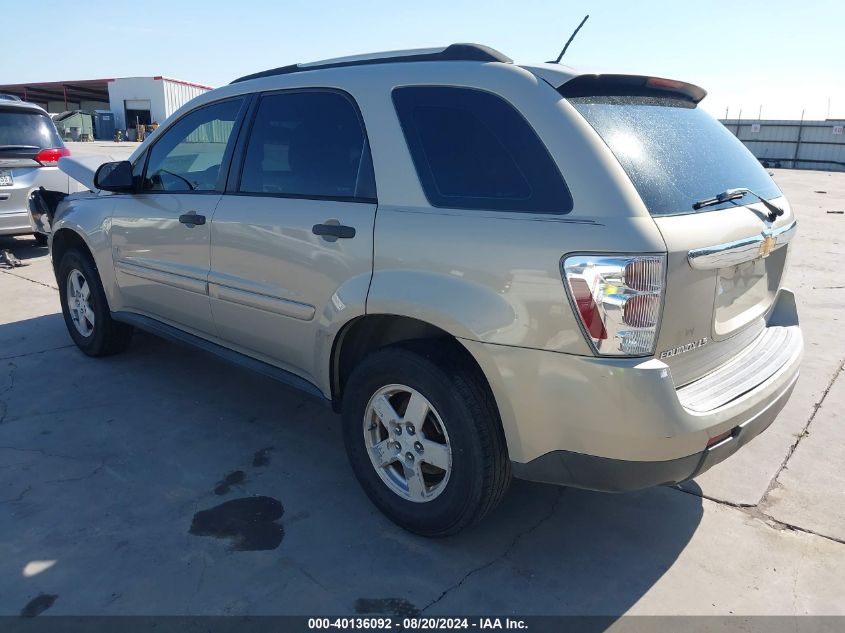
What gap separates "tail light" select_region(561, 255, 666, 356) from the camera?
2.10 meters

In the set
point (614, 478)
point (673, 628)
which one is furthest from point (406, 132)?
point (673, 628)

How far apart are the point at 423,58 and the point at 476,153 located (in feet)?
2.05

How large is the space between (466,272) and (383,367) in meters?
0.58

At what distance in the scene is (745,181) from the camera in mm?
2799

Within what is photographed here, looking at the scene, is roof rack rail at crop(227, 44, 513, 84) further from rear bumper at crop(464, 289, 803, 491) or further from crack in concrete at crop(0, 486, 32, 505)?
crack in concrete at crop(0, 486, 32, 505)

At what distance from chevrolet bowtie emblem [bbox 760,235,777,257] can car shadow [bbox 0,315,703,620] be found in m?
1.24

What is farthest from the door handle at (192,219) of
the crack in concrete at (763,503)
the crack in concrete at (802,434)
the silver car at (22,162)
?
the silver car at (22,162)

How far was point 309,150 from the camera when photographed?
125 inches

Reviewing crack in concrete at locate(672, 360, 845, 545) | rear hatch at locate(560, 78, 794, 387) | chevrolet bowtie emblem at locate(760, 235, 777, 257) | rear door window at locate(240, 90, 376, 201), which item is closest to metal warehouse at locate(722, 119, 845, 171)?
crack in concrete at locate(672, 360, 845, 545)

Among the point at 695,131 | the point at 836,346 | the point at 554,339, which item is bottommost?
the point at 836,346

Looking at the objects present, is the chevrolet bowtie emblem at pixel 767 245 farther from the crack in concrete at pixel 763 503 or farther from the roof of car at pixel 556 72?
the crack in concrete at pixel 763 503

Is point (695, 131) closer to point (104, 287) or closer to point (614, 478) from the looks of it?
point (614, 478)

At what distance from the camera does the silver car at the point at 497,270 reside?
7.13ft

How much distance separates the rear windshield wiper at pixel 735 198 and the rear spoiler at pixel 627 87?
20.9 inches
